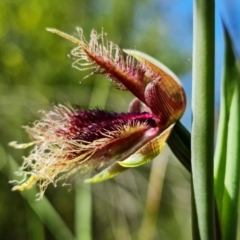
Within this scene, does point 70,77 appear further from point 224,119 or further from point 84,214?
point 224,119

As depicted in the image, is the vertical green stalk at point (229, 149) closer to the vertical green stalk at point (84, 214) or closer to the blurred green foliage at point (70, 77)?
the vertical green stalk at point (84, 214)

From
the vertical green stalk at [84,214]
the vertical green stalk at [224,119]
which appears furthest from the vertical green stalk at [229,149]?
the vertical green stalk at [84,214]

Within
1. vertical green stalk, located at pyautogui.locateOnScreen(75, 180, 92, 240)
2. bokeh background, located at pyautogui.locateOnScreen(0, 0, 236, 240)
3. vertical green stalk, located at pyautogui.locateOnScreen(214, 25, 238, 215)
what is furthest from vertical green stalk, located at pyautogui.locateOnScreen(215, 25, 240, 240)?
bokeh background, located at pyautogui.locateOnScreen(0, 0, 236, 240)

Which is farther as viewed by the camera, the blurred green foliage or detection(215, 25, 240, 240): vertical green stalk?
the blurred green foliage

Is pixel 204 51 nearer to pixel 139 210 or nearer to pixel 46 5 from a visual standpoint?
pixel 139 210

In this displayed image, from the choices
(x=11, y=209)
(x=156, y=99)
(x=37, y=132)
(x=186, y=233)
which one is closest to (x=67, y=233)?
(x=37, y=132)

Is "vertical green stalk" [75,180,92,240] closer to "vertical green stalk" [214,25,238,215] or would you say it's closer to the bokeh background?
"vertical green stalk" [214,25,238,215]

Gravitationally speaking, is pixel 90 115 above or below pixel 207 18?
below
